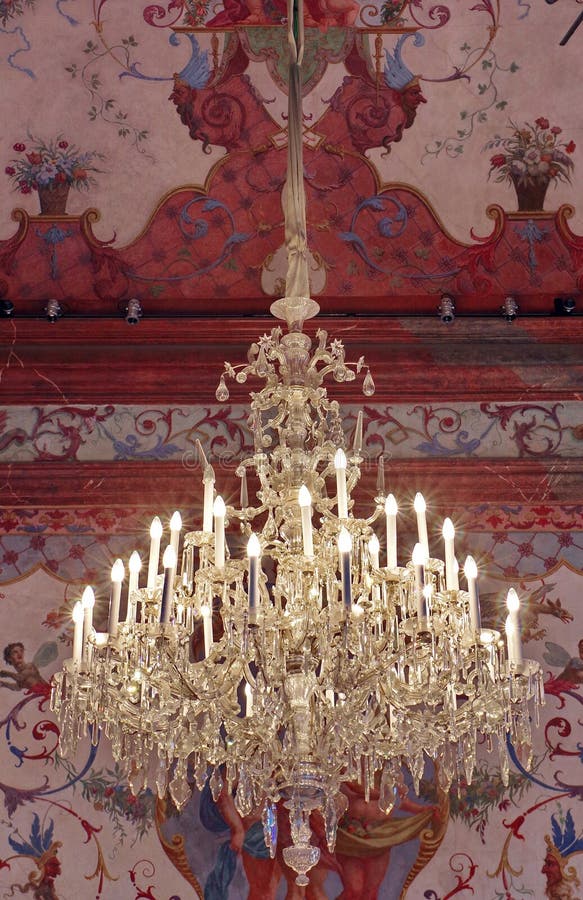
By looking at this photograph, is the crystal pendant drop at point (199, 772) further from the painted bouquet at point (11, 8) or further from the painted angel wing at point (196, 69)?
the painted bouquet at point (11, 8)

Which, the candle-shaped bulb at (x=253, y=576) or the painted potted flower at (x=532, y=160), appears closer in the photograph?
Answer: the candle-shaped bulb at (x=253, y=576)

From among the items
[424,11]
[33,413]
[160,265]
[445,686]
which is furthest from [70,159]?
[445,686]

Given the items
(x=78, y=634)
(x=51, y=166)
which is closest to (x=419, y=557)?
(x=78, y=634)

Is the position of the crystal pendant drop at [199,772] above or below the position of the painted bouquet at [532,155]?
below

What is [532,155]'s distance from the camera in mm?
5203

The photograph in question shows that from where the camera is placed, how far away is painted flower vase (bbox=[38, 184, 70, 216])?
206 inches

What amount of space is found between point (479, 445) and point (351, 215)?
45.8 inches

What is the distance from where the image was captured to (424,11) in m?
4.95

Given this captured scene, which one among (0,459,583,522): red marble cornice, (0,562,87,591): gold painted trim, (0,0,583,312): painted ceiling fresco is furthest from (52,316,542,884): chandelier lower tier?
(0,0,583,312): painted ceiling fresco

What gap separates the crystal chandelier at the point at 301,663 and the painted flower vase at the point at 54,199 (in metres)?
1.72

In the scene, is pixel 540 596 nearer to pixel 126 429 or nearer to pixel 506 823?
pixel 506 823

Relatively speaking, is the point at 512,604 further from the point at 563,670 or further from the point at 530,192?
the point at 530,192

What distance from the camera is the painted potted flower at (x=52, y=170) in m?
5.18

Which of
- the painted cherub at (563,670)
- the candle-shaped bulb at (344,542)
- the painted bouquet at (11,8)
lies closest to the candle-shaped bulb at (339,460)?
the candle-shaped bulb at (344,542)
